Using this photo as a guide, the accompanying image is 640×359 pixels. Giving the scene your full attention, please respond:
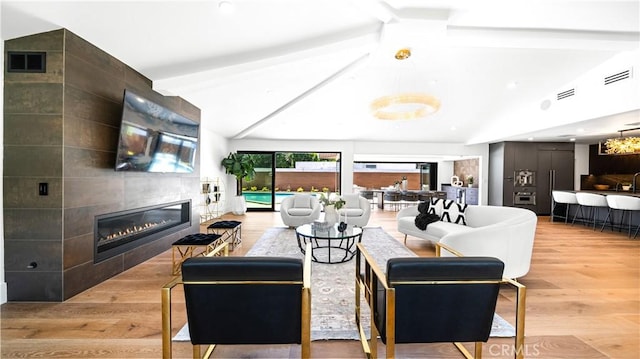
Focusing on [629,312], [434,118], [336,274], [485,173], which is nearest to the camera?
[629,312]

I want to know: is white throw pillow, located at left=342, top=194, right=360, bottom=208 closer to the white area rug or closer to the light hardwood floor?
the white area rug

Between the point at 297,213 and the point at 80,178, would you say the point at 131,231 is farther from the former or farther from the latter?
the point at 297,213

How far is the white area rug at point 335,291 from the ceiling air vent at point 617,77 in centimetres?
445

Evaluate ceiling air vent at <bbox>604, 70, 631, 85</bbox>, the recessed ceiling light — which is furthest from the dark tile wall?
ceiling air vent at <bbox>604, 70, 631, 85</bbox>

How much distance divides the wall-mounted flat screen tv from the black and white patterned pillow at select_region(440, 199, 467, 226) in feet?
14.5

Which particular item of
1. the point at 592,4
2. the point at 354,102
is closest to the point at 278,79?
the point at 354,102

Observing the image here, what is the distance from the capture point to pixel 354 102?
6.21m

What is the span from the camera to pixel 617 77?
15.2 feet

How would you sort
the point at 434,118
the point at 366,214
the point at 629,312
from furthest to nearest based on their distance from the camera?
the point at 434,118 → the point at 366,214 → the point at 629,312

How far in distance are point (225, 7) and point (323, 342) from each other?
2.94 metres

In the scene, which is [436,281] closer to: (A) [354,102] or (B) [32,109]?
(B) [32,109]

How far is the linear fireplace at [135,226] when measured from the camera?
125 inches

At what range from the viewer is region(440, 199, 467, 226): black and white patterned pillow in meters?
4.66

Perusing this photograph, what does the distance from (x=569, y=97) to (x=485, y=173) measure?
4052 millimetres
